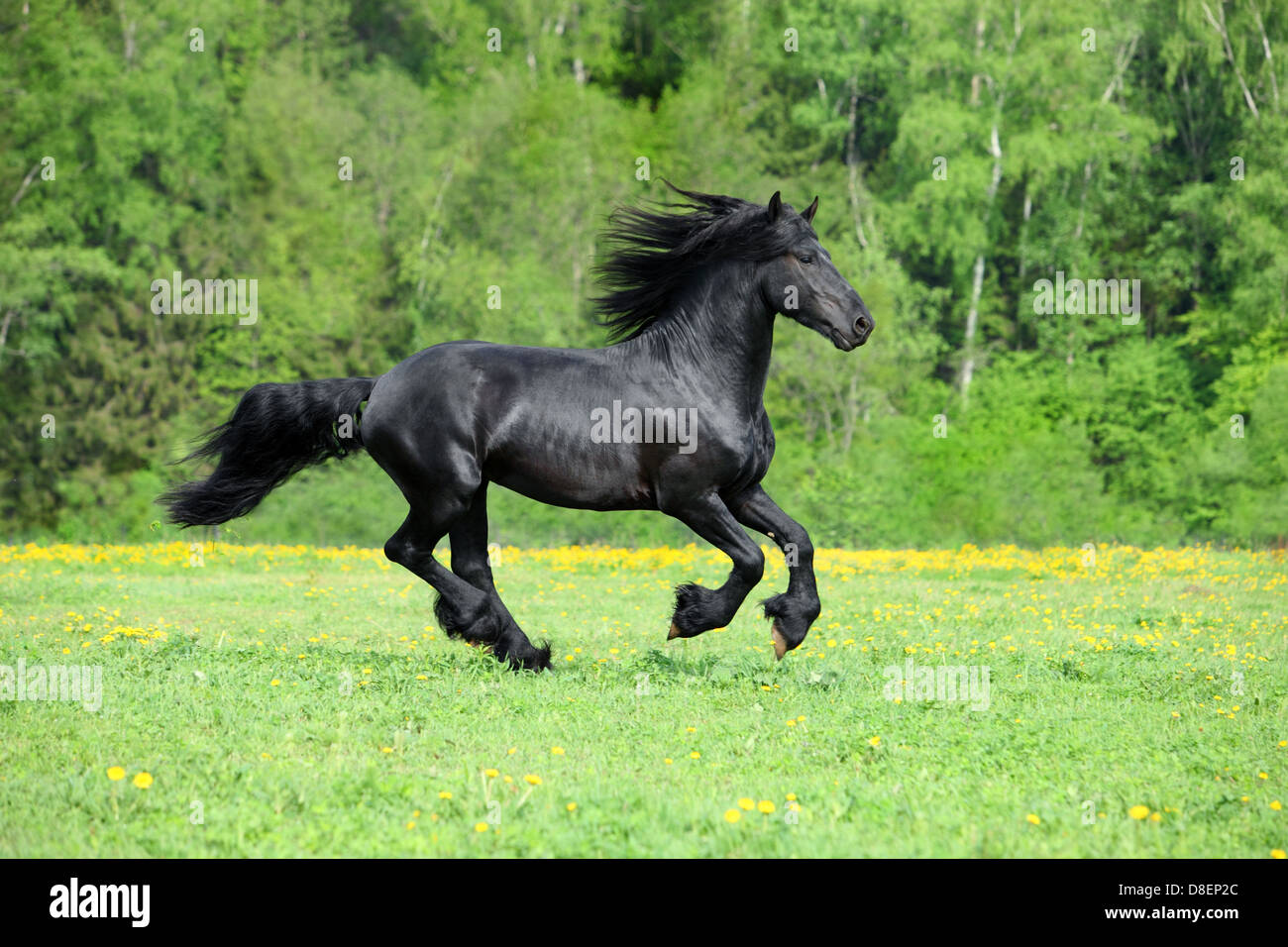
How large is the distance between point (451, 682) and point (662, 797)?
110 inches

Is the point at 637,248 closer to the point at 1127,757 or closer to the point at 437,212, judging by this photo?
the point at 1127,757

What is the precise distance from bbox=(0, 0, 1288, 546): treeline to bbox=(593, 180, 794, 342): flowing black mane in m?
23.7

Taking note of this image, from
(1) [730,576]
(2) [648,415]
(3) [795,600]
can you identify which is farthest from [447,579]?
(3) [795,600]

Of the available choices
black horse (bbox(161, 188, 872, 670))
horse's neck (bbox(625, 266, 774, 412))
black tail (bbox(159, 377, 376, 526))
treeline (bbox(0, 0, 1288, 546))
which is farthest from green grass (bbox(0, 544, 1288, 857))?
treeline (bbox(0, 0, 1288, 546))

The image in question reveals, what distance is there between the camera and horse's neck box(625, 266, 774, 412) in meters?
8.24

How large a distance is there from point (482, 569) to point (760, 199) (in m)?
29.7

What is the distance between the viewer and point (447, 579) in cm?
856

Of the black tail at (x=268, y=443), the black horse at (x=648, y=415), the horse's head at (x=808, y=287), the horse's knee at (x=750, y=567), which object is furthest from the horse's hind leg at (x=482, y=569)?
the horse's head at (x=808, y=287)

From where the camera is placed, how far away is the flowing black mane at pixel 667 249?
27.3ft

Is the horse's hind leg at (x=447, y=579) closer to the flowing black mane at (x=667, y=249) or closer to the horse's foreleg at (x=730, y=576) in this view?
the horse's foreleg at (x=730, y=576)

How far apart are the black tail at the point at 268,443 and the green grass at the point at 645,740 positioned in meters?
1.04

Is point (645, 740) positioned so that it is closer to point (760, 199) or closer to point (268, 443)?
point (268, 443)

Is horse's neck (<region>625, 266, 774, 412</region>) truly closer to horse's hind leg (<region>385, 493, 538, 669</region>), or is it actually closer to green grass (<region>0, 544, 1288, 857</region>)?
horse's hind leg (<region>385, 493, 538, 669</region>)
